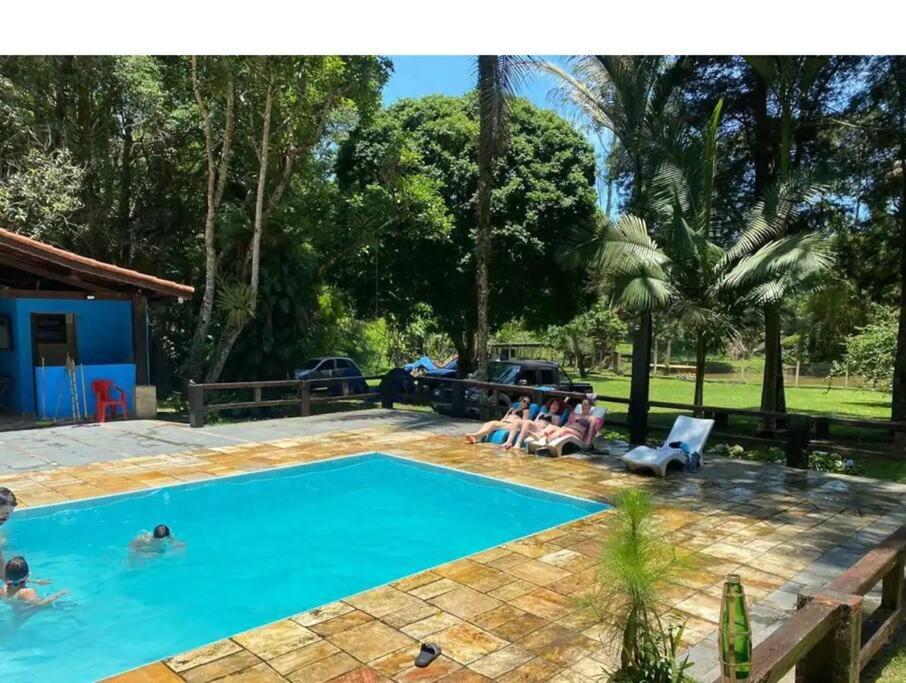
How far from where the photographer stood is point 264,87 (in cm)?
1554

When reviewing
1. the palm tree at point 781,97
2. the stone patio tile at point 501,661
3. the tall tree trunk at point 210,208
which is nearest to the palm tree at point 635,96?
the palm tree at point 781,97

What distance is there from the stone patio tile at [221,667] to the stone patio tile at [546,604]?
6.36 feet

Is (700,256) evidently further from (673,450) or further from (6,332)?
(6,332)

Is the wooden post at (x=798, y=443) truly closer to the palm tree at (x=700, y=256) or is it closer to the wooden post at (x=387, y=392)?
the palm tree at (x=700, y=256)

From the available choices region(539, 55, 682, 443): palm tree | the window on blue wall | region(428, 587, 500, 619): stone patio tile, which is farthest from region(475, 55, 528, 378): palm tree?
the window on blue wall

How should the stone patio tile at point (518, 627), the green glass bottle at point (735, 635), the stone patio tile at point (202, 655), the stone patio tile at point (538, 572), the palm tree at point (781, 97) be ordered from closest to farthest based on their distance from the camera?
the green glass bottle at point (735, 635) < the stone patio tile at point (202, 655) < the stone patio tile at point (518, 627) < the stone patio tile at point (538, 572) < the palm tree at point (781, 97)

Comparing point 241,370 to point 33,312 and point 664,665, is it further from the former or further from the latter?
point 664,665

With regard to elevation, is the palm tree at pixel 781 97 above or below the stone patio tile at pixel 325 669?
above

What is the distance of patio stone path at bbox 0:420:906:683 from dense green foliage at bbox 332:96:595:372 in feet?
32.9

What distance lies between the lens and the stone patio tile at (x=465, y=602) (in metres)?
4.82

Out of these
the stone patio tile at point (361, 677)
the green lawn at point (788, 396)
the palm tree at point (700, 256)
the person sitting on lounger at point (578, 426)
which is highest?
the palm tree at point (700, 256)

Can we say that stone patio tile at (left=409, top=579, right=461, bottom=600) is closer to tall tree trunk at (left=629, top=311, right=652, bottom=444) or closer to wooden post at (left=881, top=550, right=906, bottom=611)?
wooden post at (left=881, top=550, right=906, bottom=611)

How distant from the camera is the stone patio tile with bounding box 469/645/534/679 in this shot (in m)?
3.94

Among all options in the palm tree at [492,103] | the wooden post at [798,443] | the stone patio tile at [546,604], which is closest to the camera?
the stone patio tile at [546,604]
